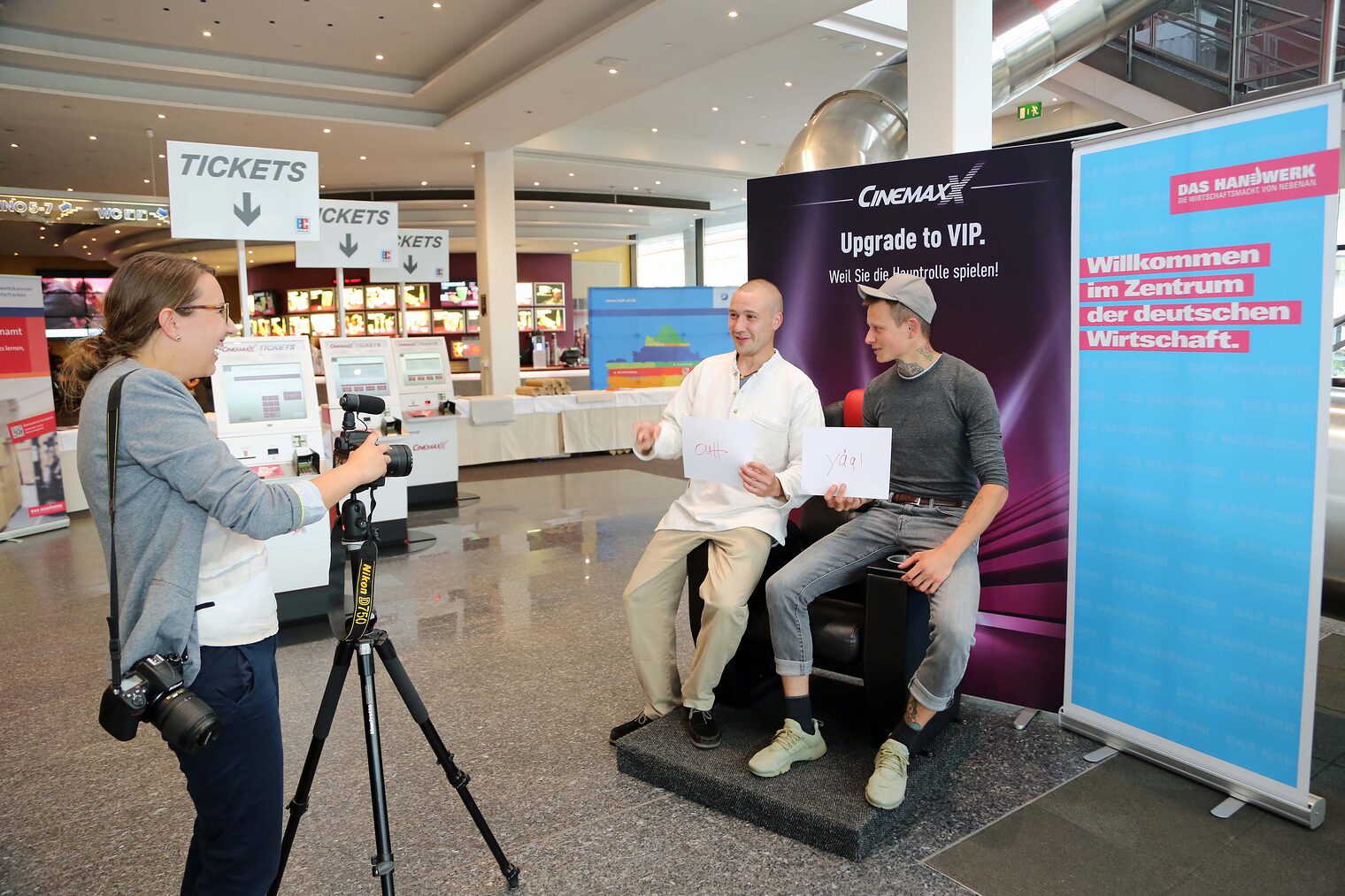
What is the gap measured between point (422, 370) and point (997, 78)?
4866 mm

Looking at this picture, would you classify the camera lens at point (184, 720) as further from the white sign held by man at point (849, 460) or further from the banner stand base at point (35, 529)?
the banner stand base at point (35, 529)

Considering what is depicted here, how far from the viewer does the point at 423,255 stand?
31.4 ft

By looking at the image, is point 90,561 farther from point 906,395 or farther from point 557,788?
point 906,395

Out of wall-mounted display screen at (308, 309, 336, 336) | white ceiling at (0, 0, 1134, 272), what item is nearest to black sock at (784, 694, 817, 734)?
white ceiling at (0, 0, 1134, 272)

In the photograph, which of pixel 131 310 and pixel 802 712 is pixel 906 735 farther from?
pixel 131 310

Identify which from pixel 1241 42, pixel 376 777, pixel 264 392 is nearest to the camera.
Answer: pixel 376 777

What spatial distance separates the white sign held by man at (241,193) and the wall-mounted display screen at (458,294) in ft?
50.6

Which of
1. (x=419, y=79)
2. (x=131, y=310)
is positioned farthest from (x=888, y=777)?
(x=419, y=79)

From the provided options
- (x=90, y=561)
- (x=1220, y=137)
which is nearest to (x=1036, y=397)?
(x=1220, y=137)

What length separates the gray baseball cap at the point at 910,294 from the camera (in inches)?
111

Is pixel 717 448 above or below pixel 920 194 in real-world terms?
below

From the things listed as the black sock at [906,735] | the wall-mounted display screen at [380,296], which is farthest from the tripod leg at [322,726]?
the wall-mounted display screen at [380,296]

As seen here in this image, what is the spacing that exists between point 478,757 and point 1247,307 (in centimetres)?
274

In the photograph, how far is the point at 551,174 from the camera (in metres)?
13.7
